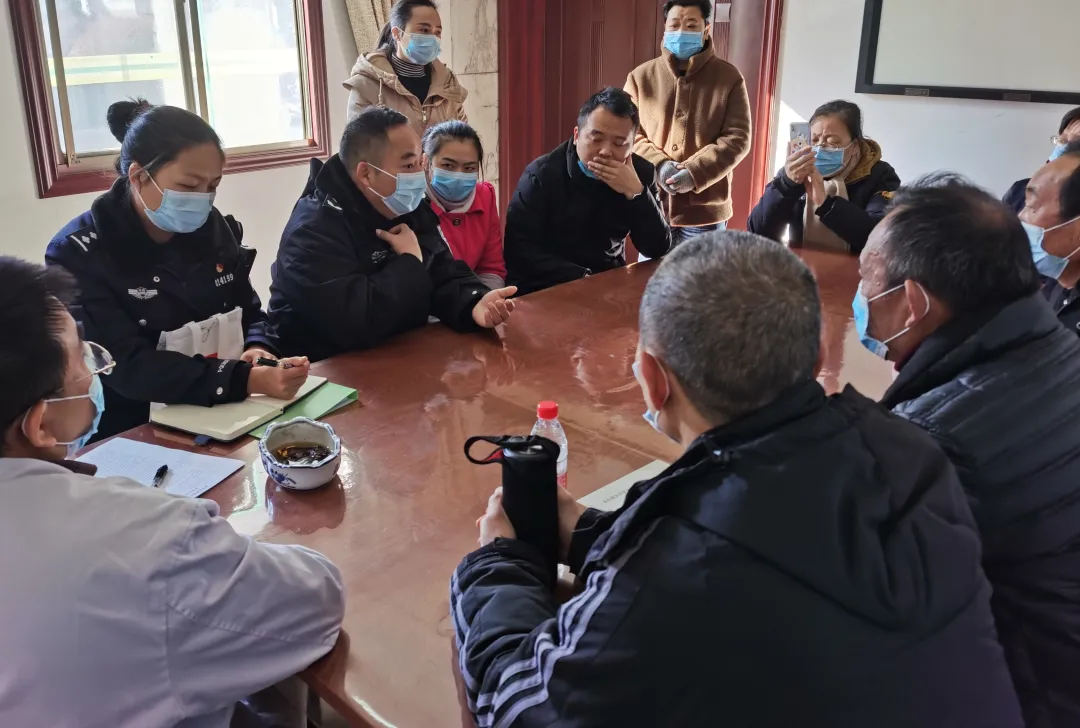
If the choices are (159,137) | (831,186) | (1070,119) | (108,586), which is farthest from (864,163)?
(108,586)

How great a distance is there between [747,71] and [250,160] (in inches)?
102

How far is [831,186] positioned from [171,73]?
105 inches

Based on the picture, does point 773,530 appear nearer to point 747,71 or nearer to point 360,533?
point 360,533

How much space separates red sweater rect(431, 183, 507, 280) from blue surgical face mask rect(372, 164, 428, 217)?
1.15 feet

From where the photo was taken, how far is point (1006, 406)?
1.04 metres

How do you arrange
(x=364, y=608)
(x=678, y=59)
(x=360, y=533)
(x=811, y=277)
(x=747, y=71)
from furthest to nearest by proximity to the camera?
(x=747, y=71) < (x=678, y=59) < (x=360, y=533) < (x=364, y=608) < (x=811, y=277)

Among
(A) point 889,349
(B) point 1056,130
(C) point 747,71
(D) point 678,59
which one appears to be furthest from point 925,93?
(A) point 889,349

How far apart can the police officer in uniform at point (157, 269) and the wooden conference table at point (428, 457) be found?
16 centimetres

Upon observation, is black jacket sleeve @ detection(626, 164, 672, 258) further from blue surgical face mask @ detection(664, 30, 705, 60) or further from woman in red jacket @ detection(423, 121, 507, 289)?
blue surgical face mask @ detection(664, 30, 705, 60)

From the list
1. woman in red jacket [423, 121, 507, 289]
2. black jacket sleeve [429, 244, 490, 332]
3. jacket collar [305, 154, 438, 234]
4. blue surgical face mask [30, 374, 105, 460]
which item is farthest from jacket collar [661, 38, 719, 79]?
blue surgical face mask [30, 374, 105, 460]

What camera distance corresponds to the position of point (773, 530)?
734 mm

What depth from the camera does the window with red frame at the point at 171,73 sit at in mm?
3016

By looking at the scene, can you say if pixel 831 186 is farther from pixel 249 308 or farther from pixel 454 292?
pixel 249 308

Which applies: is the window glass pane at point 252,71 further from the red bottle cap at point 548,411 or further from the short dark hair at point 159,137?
the red bottle cap at point 548,411
